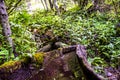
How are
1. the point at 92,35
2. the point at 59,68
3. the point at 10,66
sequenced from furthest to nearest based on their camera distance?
the point at 92,35, the point at 59,68, the point at 10,66

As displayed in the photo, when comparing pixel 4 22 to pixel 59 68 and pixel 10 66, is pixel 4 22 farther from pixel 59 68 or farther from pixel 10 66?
pixel 59 68

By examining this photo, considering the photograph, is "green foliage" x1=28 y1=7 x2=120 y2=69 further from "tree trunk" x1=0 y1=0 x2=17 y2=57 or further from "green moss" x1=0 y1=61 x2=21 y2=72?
"green moss" x1=0 y1=61 x2=21 y2=72

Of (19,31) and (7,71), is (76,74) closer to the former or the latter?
(7,71)

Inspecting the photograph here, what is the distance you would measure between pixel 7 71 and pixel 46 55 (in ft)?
2.77

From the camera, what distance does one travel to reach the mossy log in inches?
163

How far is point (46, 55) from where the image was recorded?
4387 mm

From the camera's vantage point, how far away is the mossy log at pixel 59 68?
4.14 metres

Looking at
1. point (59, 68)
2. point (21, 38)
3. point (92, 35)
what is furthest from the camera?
point (92, 35)

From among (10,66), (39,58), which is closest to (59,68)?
(39,58)

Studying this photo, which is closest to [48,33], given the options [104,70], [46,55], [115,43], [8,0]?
[8,0]

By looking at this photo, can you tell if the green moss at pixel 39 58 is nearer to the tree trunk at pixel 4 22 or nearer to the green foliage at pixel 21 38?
the tree trunk at pixel 4 22

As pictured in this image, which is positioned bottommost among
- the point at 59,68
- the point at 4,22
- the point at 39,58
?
the point at 59,68

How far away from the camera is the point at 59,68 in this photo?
423cm

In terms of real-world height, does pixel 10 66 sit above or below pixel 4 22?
below
